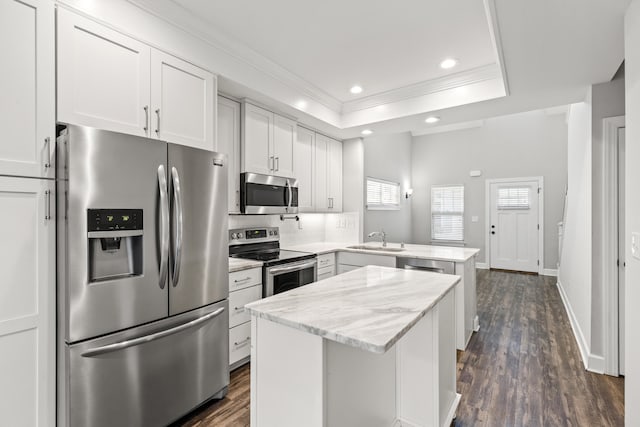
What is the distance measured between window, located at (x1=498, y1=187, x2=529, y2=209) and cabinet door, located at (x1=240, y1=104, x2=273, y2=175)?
5.64 metres

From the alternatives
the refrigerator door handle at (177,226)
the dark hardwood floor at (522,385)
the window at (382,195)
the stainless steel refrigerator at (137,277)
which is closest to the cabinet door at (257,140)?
the stainless steel refrigerator at (137,277)

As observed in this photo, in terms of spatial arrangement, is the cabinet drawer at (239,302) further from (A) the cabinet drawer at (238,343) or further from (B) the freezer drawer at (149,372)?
(B) the freezer drawer at (149,372)

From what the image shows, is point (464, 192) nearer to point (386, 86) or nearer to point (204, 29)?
point (386, 86)

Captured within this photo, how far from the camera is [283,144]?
3.37 metres

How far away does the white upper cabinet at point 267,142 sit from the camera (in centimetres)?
295

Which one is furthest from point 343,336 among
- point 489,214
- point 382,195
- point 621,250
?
point 489,214

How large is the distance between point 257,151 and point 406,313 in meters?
2.28

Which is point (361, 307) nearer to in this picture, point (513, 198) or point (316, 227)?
point (316, 227)

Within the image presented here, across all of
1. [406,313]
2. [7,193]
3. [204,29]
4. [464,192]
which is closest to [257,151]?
[204,29]

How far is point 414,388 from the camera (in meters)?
1.74

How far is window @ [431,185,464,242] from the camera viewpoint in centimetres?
715

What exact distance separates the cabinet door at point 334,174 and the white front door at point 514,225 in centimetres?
418

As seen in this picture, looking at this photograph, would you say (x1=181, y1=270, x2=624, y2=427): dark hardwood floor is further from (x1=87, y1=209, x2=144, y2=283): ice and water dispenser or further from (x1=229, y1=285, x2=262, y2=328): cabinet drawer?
(x1=87, y1=209, x2=144, y2=283): ice and water dispenser

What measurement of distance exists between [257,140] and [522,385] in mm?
3055
